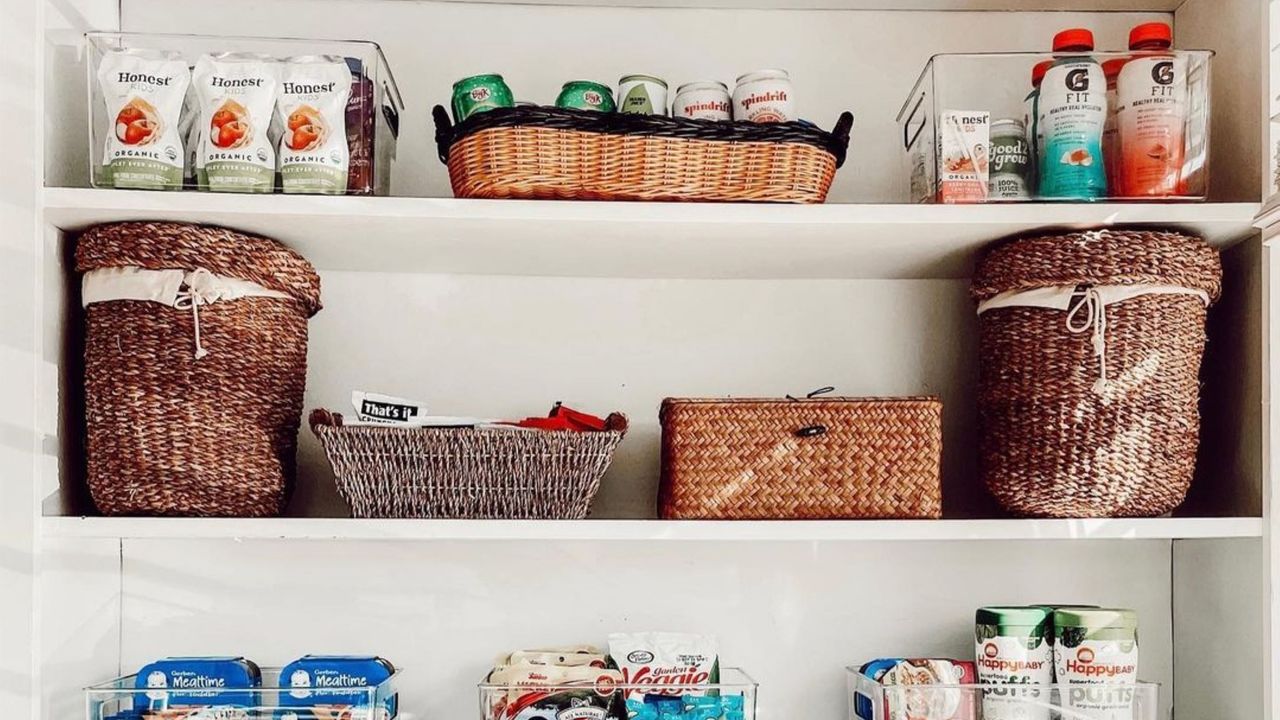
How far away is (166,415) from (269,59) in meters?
0.45

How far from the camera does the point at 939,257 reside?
5.30 ft

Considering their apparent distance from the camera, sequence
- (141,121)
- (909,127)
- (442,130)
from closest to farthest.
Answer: (141,121)
(442,130)
(909,127)

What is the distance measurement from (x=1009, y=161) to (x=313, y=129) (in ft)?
2.83

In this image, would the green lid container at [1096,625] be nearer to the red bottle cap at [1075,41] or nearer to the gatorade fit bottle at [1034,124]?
the gatorade fit bottle at [1034,124]

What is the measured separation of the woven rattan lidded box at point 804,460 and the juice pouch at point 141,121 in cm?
69

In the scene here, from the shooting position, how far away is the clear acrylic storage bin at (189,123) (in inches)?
55.6

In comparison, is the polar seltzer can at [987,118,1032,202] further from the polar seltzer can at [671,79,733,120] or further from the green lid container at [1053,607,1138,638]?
the green lid container at [1053,607,1138,638]

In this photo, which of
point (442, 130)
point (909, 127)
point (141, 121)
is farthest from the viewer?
point (909, 127)

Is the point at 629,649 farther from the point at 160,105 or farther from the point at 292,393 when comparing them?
the point at 160,105

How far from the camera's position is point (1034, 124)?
1506 millimetres

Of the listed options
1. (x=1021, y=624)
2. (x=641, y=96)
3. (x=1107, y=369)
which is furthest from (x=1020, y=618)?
(x=641, y=96)

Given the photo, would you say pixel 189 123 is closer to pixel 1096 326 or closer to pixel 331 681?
pixel 331 681

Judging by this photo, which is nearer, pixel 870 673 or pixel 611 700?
pixel 611 700

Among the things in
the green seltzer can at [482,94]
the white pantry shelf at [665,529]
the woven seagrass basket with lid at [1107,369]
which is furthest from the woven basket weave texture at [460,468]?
the woven seagrass basket with lid at [1107,369]
